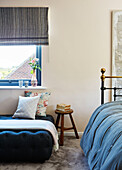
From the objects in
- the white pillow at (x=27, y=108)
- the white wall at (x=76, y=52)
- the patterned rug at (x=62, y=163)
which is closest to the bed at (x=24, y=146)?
the patterned rug at (x=62, y=163)

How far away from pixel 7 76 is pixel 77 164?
1.99 meters

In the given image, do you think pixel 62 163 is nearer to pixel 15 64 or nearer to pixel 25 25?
pixel 15 64

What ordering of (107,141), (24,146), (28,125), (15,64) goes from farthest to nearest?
(15,64) → (28,125) → (24,146) → (107,141)

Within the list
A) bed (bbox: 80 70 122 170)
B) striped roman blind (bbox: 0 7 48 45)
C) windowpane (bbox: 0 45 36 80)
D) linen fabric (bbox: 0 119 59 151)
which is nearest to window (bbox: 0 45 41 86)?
windowpane (bbox: 0 45 36 80)

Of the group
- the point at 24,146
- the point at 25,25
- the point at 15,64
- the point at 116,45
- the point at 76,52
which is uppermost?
the point at 25,25

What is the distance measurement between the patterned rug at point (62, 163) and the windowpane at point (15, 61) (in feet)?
4.86

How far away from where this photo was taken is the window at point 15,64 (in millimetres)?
3705

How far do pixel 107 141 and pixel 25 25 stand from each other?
2.42 m

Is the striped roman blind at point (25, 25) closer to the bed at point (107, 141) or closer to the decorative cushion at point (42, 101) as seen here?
the decorative cushion at point (42, 101)

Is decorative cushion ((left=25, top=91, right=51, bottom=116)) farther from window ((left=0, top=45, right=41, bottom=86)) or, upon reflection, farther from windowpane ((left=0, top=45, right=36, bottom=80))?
windowpane ((left=0, top=45, right=36, bottom=80))

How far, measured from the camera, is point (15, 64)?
12.3ft

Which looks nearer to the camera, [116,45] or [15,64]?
[116,45]

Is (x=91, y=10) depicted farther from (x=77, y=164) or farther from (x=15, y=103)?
(x=77, y=164)

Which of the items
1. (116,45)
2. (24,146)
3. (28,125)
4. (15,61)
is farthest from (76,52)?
(24,146)
